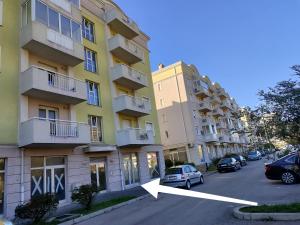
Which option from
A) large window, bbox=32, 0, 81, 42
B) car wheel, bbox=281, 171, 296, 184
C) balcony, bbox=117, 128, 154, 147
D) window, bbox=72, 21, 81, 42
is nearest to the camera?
car wheel, bbox=281, 171, 296, 184

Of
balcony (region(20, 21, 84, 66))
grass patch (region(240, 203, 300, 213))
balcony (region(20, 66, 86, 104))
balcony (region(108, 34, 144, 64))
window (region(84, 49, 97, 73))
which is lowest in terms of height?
grass patch (region(240, 203, 300, 213))

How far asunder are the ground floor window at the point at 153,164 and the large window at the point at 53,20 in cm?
1236

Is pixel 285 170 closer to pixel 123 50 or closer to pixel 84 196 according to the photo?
pixel 84 196

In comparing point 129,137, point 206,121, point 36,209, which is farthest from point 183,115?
point 36,209

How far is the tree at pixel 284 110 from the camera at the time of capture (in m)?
11.5

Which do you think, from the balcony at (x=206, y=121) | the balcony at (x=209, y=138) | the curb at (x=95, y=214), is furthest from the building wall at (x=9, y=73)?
the balcony at (x=206, y=121)

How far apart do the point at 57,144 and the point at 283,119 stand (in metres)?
11.1

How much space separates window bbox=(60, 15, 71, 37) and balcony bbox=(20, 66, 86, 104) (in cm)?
282

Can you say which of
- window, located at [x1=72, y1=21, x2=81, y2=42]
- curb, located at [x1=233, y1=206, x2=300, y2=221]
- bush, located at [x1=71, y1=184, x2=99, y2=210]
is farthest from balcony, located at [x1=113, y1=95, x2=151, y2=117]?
curb, located at [x1=233, y1=206, x2=300, y2=221]

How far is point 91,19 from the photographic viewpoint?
21.9 metres

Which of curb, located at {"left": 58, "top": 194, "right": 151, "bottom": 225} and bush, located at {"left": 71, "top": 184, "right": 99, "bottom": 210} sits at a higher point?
bush, located at {"left": 71, "top": 184, "right": 99, "bottom": 210}

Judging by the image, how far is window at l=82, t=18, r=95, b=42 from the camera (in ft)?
69.1

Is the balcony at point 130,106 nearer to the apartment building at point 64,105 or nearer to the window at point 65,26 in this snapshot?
the apartment building at point 64,105

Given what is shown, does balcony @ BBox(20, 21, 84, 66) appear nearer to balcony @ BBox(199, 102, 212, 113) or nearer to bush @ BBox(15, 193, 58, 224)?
bush @ BBox(15, 193, 58, 224)
